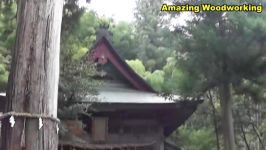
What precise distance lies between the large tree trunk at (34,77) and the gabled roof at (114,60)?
568cm

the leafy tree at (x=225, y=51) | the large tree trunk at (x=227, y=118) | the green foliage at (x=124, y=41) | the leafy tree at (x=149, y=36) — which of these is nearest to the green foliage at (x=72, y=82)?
the leafy tree at (x=225, y=51)

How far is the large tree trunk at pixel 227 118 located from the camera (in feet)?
24.3

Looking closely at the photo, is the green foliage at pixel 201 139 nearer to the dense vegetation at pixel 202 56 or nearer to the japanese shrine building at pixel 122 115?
the japanese shrine building at pixel 122 115

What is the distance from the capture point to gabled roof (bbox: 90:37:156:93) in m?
8.17

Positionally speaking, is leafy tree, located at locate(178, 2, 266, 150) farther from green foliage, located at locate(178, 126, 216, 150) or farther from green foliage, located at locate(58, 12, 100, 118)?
green foliage, located at locate(178, 126, 216, 150)

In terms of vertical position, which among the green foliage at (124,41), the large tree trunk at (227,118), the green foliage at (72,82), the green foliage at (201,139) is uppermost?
the green foliage at (124,41)

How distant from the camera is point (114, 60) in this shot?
8391 mm

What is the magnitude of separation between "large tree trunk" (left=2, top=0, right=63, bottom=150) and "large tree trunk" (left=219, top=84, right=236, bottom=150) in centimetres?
568

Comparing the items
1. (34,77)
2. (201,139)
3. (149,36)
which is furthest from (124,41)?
(34,77)

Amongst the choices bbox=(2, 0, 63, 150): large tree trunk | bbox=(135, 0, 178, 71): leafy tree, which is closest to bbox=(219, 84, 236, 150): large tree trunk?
bbox=(2, 0, 63, 150): large tree trunk

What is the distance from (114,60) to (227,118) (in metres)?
2.62

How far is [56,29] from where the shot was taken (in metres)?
2.32

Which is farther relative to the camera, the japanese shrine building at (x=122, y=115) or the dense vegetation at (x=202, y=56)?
the japanese shrine building at (x=122, y=115)

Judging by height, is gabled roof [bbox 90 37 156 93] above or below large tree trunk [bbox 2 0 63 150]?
above
